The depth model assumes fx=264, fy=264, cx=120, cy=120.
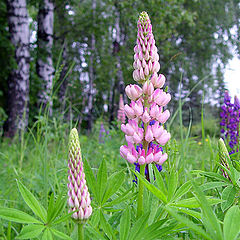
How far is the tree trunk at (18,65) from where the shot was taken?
649 centimetres

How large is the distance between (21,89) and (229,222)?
6590 mm

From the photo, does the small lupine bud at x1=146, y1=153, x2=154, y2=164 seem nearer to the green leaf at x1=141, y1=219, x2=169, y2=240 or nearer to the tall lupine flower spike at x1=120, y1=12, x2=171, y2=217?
the tall lupine flower spike at x1=120, y1=12, x2=171, y2=217

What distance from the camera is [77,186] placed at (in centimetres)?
80

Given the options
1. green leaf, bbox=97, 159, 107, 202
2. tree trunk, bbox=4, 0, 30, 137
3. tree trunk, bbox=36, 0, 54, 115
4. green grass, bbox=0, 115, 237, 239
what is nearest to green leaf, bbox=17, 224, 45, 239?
green grass, bbox=0, 115, 237, 239

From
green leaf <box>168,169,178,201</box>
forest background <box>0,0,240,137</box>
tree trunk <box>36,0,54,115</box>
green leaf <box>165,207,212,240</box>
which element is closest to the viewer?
green leaf <box>165,207,212,240</box>

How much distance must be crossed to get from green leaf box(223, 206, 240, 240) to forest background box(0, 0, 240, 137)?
1.07 meters

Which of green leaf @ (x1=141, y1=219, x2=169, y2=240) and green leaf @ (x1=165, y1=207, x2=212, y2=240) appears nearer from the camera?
green leaf @ (x1=165, y1=207, x2=212, y2=240)

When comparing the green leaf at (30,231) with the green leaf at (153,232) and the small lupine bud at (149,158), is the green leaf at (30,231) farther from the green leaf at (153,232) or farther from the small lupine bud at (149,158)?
the small lupine bud at (149,158)

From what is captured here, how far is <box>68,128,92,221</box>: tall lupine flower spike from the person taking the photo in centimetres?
79

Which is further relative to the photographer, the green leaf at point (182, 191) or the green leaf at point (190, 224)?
the green leaf at point (182, 191)

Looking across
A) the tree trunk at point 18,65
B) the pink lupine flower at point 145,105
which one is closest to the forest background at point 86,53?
the tree trunk at point 18,65

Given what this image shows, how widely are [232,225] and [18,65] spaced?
6.88m

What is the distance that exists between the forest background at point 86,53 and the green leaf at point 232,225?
1.07m

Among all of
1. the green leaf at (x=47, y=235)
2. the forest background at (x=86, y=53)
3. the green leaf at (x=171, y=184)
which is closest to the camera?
the green leaf at (x=47, y=235)
